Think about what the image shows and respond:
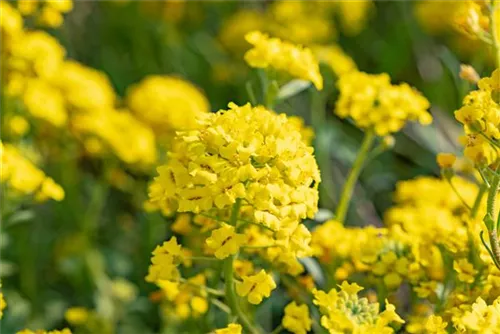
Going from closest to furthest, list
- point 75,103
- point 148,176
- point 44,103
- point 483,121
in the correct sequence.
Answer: point 483,121 → point 44,103 → point 75,103 → point 148,176

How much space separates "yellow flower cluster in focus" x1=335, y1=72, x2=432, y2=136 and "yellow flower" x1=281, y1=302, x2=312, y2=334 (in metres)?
0.46

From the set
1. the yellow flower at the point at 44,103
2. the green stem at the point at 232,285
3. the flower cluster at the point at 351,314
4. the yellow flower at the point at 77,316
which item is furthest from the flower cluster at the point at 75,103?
the flower cluster at the point at 351,314

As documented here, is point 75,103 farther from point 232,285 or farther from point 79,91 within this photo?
point 232,285

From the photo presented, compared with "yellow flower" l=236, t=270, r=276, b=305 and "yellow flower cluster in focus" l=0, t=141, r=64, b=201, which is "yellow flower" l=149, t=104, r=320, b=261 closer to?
"yellow flower" l=236, t=270, r=276, b=305

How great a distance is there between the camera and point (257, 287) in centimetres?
137

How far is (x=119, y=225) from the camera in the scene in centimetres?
260

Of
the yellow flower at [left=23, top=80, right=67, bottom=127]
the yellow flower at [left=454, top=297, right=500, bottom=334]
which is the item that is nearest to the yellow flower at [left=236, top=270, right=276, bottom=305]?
the yellow flower at [left=454, top=297, right=500, bottom=334]

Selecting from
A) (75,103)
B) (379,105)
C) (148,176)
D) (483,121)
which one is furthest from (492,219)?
(148,176)

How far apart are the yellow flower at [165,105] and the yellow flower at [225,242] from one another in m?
1.18

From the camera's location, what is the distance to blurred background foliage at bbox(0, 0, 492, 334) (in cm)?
228

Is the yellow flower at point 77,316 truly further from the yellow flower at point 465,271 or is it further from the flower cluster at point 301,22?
the flower cluster at point 301,22

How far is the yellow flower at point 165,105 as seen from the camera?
8.32 feet

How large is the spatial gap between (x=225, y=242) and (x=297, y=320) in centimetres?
20

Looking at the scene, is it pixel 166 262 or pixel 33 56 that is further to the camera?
pixel 33 56
